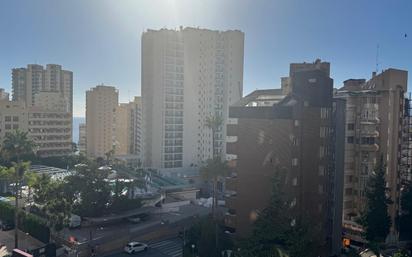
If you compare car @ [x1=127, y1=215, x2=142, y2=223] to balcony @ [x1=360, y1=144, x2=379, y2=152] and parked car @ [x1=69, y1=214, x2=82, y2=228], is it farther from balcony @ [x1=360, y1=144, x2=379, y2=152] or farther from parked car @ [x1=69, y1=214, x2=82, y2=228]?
balcony @ [x1=360, y1=144, x2=379, y2=152]

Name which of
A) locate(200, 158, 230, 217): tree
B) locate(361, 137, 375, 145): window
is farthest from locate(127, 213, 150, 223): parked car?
locate(361, 137, 375, 145): window

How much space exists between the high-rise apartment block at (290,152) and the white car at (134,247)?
8.85 m

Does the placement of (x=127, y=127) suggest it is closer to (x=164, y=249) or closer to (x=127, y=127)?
(x=127, y=127)

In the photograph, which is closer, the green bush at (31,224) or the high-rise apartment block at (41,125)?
the green bush at (31,224)

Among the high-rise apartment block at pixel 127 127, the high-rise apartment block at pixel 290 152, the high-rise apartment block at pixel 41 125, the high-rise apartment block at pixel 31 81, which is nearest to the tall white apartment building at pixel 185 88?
the high-rise apartment block at pixel 127 127

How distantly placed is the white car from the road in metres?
0.41

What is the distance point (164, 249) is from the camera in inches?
1638

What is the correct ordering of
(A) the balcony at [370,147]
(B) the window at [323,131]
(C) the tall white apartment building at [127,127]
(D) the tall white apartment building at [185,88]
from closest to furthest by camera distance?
(B) the window at [323,131], (A) the balcony at [370,147], (D) the tall white apartment building at [185,88], (C) the tall white apartment building at [127,127]

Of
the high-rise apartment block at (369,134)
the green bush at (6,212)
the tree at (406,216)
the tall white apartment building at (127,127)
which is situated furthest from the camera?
the tall white apartment building at (127,127)

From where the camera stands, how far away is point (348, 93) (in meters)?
46.3

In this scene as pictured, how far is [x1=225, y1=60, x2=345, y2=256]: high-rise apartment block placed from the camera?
3428 centimetres

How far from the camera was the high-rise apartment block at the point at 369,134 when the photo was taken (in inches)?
1805

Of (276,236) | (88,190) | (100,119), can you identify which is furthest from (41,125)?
(276,236)

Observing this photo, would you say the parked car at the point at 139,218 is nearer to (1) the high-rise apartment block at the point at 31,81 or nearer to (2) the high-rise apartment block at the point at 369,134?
(2) the high-rise apartment block at the point at 369,134
